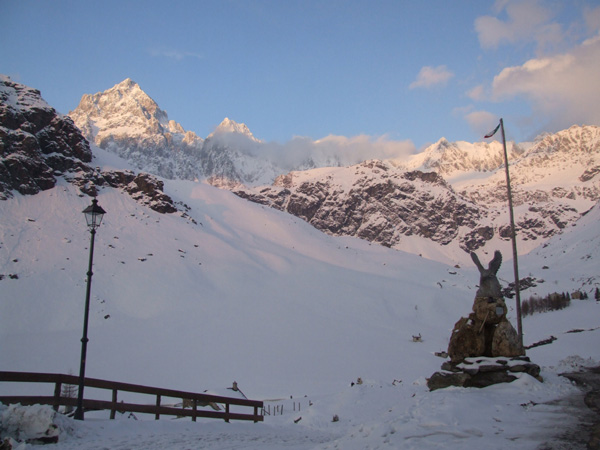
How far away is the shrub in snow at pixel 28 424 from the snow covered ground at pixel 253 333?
0.11 metres

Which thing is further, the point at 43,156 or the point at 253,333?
the point at 43,156

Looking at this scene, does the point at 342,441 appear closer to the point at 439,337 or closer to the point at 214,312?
the point at 214,312

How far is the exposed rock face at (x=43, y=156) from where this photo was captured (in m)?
63.3

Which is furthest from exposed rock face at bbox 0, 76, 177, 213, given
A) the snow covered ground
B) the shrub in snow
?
the shrub in snow

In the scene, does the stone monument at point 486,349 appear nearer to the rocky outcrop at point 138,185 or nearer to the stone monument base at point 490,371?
the stone monument base at point 490,371

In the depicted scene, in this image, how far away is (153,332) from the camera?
44250 mm

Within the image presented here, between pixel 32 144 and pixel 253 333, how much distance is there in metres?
45.5

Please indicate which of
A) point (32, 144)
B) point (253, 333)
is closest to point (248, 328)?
point (253, 333)

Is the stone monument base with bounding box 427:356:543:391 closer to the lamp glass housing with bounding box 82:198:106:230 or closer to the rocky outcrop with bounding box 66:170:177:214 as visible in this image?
the lamp glass housing with bounding box 82:198:106:230

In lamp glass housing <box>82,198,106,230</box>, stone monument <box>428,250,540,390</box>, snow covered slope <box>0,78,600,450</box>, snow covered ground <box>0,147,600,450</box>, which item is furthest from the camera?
stone monument <box>428,250,540,390</box>

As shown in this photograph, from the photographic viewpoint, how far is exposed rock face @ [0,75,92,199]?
62.8 metres

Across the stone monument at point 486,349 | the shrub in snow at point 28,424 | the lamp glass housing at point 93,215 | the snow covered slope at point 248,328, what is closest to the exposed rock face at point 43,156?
the snow covered slope at point 248,328

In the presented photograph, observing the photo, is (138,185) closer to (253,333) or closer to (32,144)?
(32,144)

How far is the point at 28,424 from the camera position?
9.13 metres
